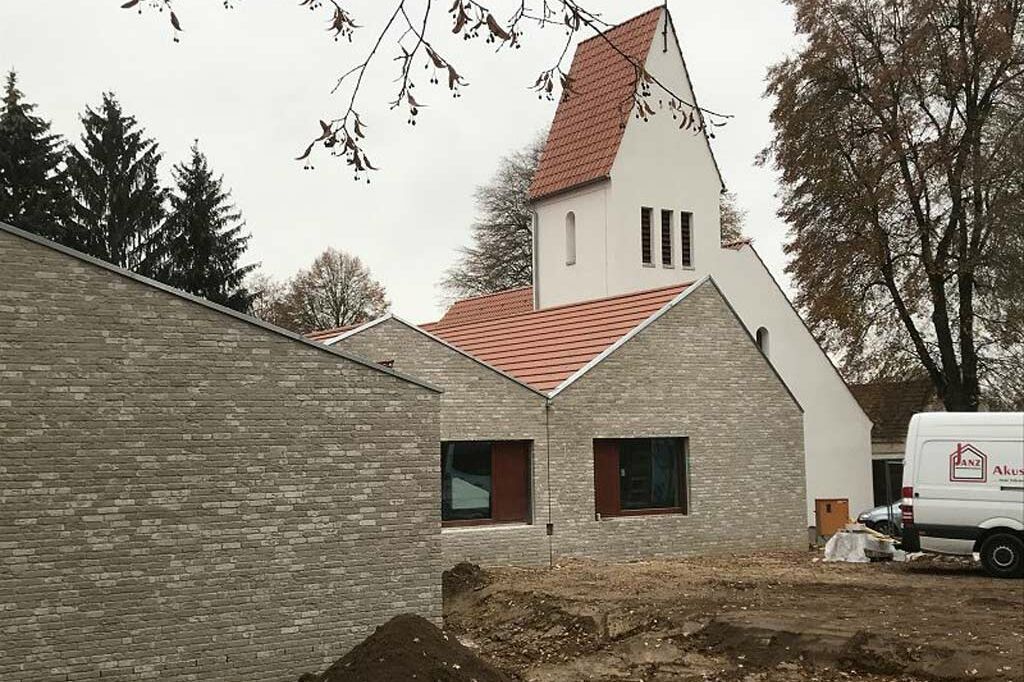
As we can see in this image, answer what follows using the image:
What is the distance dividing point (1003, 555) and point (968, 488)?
1255 millimetres

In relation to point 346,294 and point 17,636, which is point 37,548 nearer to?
point 17,636

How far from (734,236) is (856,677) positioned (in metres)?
38.3

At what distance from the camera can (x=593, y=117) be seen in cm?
3250

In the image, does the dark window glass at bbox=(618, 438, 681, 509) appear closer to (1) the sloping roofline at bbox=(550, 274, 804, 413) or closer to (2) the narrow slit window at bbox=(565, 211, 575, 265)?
(1) the sloping roofline at bbox=(550, 274, 804, 413)

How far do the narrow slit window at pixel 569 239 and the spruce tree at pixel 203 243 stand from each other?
1964cm

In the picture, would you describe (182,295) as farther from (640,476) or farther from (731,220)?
(731,220)

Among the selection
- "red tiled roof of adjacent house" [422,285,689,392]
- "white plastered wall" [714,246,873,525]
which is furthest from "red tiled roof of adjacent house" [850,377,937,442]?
"red tiled roof of adjacent house" [422,285,689,392]

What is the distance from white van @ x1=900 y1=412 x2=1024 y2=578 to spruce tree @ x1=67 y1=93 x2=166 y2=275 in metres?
33.2

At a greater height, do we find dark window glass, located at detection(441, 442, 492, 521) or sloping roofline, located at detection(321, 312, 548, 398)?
sloping roofline, located at detection(321, 312, 548, 398)

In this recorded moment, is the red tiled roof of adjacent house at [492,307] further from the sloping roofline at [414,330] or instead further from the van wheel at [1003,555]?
the van wheel at [1003,555]

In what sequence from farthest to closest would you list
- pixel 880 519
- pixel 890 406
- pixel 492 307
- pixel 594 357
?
pixel 890 406 < pixel 492 307 < pixel 880 519 < pixel 594 357

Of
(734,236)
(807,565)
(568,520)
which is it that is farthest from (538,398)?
(734,236)

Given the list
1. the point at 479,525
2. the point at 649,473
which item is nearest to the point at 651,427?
the point at 649,473

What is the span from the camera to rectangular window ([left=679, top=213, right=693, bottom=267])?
105 feet
